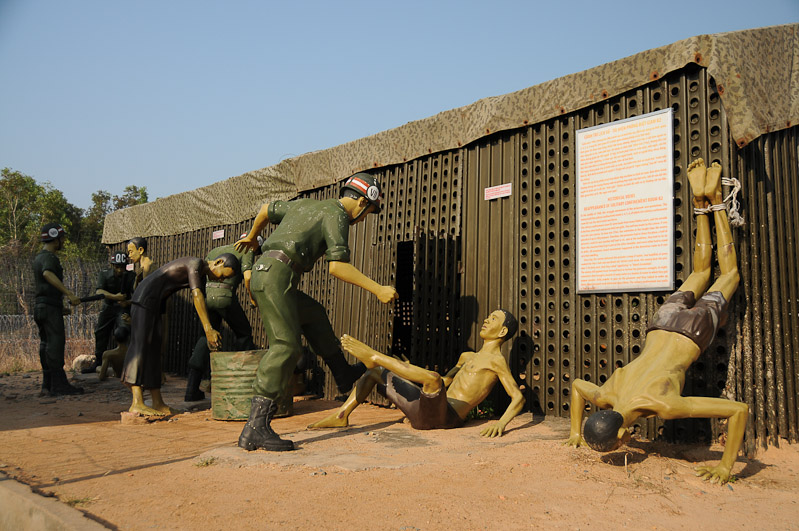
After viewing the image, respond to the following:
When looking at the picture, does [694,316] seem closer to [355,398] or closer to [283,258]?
[355,398]

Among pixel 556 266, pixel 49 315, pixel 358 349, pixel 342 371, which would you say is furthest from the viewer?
pixel 49 315

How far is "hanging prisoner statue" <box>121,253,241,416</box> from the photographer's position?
5.94 m

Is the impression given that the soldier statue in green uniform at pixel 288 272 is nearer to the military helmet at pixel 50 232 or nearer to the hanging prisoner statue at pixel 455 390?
the hanging prisoner statue at pixel 455 390

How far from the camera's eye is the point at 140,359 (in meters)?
5.96

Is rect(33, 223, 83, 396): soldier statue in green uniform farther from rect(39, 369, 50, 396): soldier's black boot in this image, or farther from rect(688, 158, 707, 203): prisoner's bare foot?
rect(688, 158, 707, 203): prisoner's bare foot

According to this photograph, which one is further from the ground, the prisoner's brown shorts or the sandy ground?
the prisoner's brown shorts

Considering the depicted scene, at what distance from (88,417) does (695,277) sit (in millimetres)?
6091

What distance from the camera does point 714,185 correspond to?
4102 millimetres

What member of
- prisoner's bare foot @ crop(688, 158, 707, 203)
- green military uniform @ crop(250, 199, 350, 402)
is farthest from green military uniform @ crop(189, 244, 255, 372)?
prisoner's bare foot @ crop(688, 158, 707, 203)

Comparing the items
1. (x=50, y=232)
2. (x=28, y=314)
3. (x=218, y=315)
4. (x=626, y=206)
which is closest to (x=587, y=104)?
(x=626, y=206)

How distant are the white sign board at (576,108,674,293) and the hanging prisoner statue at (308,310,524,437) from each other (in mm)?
876

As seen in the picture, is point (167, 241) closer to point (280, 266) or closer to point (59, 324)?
point (59, 324)

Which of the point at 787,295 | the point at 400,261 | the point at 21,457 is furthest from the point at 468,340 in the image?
the point at 21,457

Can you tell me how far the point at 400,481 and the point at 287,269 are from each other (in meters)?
1.92
